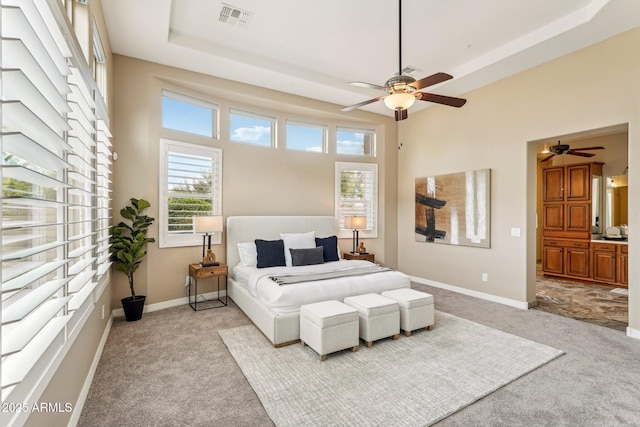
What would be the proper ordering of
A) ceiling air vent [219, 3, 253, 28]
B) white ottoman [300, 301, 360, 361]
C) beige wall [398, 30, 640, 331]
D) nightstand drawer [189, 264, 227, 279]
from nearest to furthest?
white ottoman [300, 301, 360, 361] → ceiling air vent [219, 3, 253, 28] → beige wall [398, 30, 640, 331] → nightstand drawer [189, 264, 227, 279]

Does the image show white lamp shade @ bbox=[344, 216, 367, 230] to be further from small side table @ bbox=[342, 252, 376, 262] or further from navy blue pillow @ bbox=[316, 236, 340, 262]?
navy blue pillow @ bbox=[316, 236, 340, 262]

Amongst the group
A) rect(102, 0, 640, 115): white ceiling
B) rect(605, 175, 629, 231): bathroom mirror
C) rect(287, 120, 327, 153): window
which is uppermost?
rect(102, 0, 640, 115): white ceiling

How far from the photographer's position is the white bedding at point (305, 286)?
132 inches

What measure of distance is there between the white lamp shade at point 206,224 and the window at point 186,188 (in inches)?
16.7

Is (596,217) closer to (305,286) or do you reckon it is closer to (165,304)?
(305,286)

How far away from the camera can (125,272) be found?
4000 millimetres

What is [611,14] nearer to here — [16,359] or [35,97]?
[35,97]

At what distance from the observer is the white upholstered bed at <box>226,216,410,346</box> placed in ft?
10.8

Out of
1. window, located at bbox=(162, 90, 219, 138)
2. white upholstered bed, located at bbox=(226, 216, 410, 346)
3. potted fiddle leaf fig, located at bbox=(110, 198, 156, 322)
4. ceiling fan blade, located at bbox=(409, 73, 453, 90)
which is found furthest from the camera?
window, located at bbox=(162, 90, 219, 138)

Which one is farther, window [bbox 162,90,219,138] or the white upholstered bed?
window [bbox 162,90,219,138]

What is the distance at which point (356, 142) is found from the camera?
6621mm

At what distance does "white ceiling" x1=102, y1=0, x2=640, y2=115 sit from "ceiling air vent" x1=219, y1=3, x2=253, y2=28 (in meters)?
0.06

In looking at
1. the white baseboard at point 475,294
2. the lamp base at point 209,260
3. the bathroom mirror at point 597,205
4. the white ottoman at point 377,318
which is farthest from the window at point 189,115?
the bathroom mirror at point 597,205

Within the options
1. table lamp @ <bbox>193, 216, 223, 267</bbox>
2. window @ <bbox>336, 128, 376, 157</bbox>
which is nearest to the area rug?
table lamp @ <bbox>193, 216, 223, 267</bbox>
